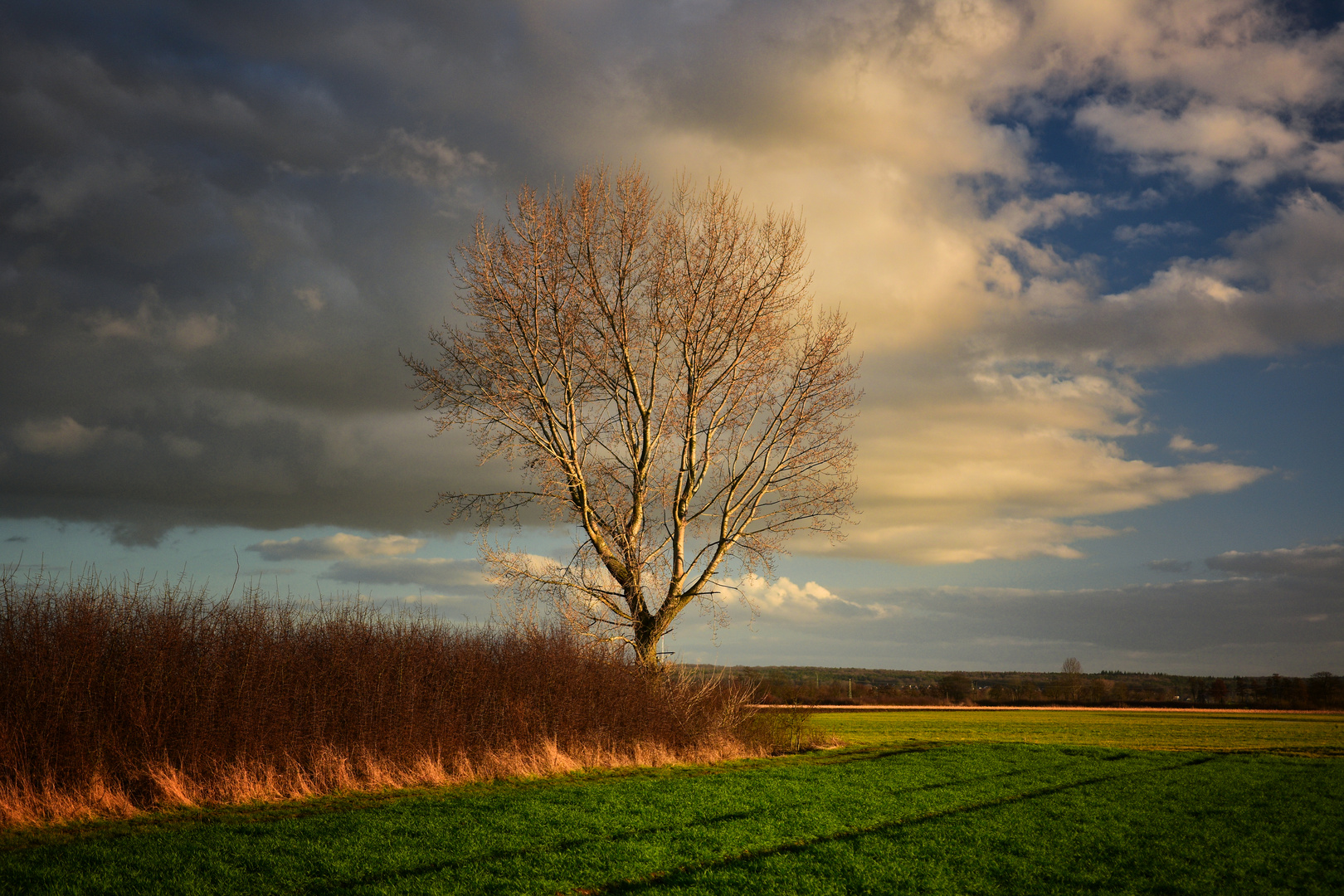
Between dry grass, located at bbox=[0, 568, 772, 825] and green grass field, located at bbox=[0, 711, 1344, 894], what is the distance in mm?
1185

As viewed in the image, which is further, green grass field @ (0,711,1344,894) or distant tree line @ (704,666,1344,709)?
distant tree line @ (704,666,1344,709)

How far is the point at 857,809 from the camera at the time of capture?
13.1 m

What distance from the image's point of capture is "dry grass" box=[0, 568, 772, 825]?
460 inches

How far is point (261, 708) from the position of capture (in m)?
13.6

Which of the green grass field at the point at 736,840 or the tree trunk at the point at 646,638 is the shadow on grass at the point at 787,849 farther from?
the tree trunk at the point at 646,638

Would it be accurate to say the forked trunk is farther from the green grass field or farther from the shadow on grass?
the shadow on grass

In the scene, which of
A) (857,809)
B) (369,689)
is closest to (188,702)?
(369,689)

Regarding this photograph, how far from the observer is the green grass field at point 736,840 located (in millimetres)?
8109

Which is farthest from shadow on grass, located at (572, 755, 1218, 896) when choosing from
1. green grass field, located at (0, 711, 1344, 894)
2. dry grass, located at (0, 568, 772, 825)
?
dry grass, located at (0, 568, 772, 825)

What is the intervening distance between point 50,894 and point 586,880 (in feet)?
15.0

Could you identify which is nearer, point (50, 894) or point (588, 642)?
point (50, 894)

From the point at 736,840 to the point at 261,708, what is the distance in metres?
8.26

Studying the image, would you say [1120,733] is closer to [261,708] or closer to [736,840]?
[736,840]

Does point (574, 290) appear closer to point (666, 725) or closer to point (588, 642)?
point (588, 642)
